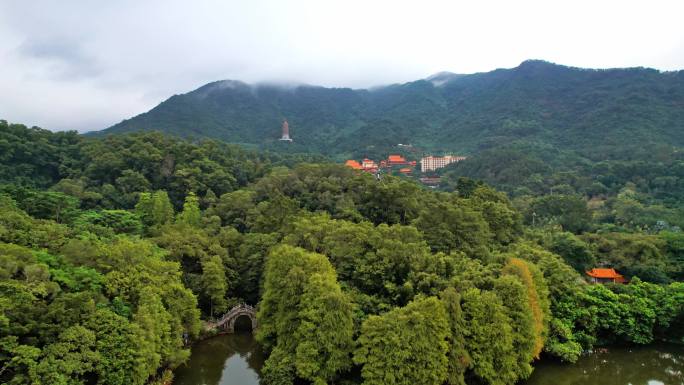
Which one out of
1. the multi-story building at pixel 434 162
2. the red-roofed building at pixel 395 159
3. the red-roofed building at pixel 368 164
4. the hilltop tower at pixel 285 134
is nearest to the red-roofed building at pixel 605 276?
the red-roofed building at pixel 368 164

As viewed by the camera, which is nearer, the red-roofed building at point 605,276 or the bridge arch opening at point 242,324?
the bridge arch opening at point 242,324

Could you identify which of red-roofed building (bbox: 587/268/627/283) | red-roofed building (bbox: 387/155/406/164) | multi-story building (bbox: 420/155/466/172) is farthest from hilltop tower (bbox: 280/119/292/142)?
red-roofed building (bbox: 587/268/627/283)

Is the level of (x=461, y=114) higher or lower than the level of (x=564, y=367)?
higher

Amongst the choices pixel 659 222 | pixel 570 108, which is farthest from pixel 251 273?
pixel 570 108

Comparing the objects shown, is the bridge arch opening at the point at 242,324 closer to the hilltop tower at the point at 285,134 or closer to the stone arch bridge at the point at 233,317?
the stone arch bridge at the point at 233,317

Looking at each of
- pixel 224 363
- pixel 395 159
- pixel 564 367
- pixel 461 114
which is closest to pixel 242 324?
pixel 224 363

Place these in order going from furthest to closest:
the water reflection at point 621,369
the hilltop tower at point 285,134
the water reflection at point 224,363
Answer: the hilltop tower at point 285,134, the water reflection at point 621,369, the water reflection at point 224,363

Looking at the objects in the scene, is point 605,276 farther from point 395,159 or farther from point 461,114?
point 461,114

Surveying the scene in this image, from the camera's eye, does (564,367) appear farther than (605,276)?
No
